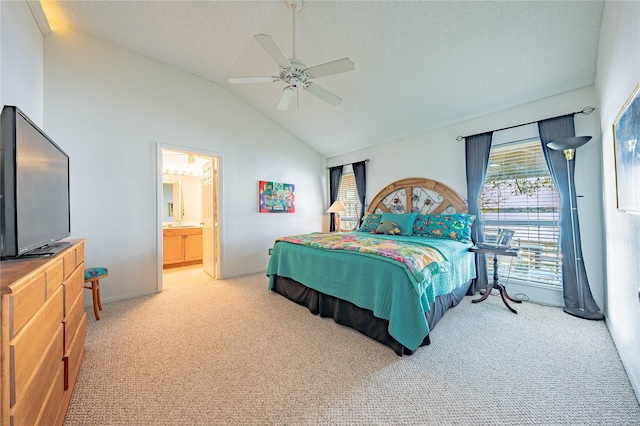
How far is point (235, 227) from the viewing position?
4508 mm

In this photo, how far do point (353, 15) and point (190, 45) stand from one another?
2.32 m

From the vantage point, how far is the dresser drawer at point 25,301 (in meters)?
0.83

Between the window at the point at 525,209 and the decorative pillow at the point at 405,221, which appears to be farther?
the decorative pillow at the point at 405,221

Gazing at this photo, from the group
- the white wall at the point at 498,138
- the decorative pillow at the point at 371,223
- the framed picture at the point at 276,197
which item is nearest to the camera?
the white wall at the point at 498,138

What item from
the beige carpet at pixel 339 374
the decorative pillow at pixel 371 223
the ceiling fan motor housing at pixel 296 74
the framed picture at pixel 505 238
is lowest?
the beige carpet at pixel 339 374

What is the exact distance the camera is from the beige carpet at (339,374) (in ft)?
4.73

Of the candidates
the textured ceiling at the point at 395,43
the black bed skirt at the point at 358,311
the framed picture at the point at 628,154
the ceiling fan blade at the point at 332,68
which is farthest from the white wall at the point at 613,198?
the ceiling fan blade at the point at 332,68

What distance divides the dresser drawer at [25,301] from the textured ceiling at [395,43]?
3.17m

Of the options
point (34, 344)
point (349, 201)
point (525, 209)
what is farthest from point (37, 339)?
point (349, 201)

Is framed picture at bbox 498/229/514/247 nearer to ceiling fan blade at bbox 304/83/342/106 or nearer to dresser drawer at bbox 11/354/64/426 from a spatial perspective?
ceiling fan blade at bbox 304/83/342/106

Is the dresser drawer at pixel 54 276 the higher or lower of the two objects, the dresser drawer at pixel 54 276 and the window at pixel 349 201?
the lower

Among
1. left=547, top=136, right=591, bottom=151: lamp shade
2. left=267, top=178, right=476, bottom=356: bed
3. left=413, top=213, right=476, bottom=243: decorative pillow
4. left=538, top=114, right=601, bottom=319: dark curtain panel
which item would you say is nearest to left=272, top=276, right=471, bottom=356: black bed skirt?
left=267, top=178, right=476, bottom=356: bed

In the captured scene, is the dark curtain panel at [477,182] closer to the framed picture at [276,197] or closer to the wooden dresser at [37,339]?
the framed picture at [276,197]

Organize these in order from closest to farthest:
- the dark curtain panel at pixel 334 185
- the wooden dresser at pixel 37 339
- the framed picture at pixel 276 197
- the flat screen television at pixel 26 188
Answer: the wooden dresser at pixel 37 339 → the flat screen television at pixel 26 188 → the framed picture at pixel 276 197 → the dark curtain panel at pixel 334 185
